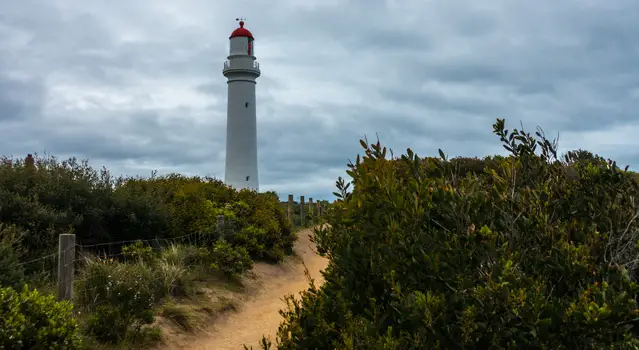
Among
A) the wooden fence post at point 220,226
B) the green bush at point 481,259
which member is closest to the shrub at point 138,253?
the wooden fence post at point 220,226

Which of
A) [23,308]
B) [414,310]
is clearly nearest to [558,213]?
[414,310]

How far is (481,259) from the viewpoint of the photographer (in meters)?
3.18

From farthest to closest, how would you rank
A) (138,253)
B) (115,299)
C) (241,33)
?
(241,33), (138,253), (115,299)

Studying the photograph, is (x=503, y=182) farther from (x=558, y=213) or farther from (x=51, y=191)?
(x=51, y=191)

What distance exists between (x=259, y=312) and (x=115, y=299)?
12.1 ft

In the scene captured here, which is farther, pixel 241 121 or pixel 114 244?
pixel 241 121

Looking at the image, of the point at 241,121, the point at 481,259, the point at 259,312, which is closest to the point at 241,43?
the point at 241,121

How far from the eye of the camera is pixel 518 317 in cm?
296

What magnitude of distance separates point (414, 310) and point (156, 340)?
6.60 metres

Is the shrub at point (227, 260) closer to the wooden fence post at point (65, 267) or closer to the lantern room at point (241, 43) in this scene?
the wooden fence post at point (65, 267)

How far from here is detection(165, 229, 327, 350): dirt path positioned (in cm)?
952

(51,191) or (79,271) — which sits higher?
(51,191)

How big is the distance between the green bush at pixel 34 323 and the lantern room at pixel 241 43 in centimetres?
2994

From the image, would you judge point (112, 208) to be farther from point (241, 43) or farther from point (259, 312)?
point (241, 43)
